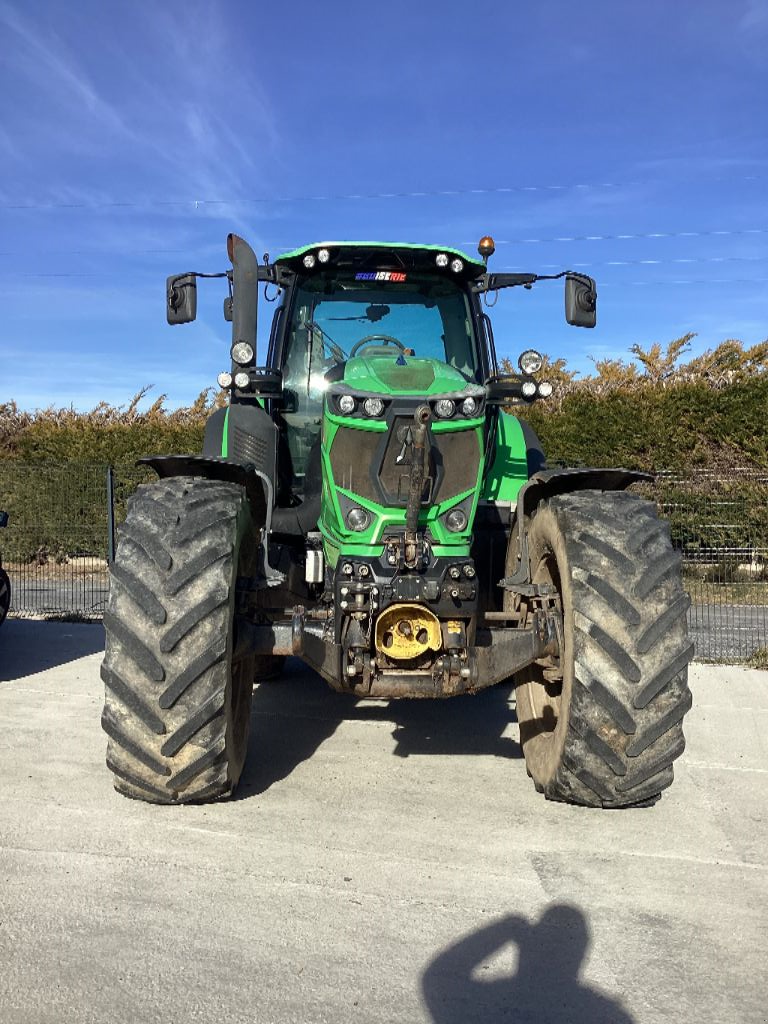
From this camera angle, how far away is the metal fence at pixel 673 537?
9906 mm

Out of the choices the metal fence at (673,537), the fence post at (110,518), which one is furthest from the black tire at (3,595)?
the fence post at (110,518)

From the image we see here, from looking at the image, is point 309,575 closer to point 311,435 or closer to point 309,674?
point 311,435

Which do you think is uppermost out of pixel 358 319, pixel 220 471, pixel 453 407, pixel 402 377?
pixel 358 319

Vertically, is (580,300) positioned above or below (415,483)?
above

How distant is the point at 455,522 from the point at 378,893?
1.74m

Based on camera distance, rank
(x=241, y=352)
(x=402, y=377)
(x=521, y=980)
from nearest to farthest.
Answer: (x=521, y=980)
(x=402, y=377)
(x=241, y=352)

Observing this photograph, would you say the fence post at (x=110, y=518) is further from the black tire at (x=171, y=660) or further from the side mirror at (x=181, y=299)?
the black tire at (x=171, y=660)

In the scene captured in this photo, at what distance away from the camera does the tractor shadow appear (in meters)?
5.03

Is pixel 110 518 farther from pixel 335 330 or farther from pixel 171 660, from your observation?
pixel 171 660

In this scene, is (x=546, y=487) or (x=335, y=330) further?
(x=335, y=330)

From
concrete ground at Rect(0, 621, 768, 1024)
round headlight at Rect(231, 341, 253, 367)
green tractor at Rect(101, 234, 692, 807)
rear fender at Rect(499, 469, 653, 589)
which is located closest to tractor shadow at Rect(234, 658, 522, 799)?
concrete ground at Rect(0, 621, 768, 1024)

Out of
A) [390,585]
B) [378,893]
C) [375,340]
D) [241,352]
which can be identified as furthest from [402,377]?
[378,893]

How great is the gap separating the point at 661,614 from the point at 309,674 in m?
4.01

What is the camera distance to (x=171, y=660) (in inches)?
150
